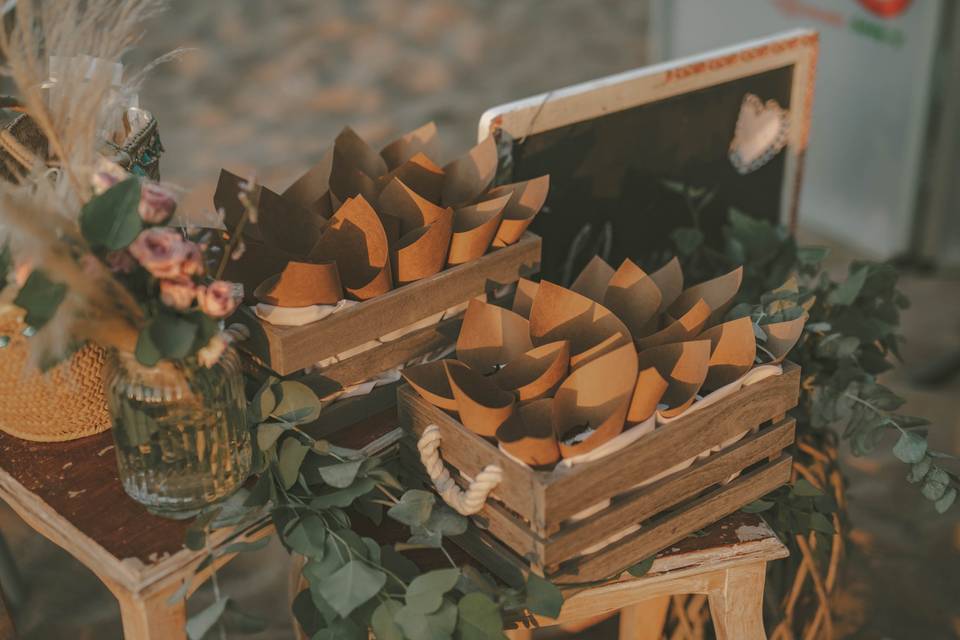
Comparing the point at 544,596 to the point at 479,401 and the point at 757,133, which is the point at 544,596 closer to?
the point at 479,401

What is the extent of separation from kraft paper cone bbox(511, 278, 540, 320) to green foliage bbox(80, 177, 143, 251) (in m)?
0.37

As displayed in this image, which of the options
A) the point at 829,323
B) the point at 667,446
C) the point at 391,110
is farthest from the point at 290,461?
the point at 391,110

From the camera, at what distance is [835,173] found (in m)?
2.79

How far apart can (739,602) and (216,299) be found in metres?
A: 0.58

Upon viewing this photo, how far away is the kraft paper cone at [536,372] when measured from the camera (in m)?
0.91

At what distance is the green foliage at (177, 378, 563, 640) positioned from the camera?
87 centimetres

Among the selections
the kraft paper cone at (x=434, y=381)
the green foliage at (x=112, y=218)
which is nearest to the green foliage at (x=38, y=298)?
the green foliage at (x=112, y=218)

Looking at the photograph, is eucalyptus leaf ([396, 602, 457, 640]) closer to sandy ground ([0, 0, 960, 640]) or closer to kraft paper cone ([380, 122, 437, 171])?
kraft paper cone ([380, 122, 437, 171])

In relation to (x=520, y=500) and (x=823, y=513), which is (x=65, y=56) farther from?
(x=823, y=513)

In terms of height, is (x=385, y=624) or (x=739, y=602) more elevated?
(x=385, y=624)

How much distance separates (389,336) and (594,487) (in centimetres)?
29

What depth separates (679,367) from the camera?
3.07ft

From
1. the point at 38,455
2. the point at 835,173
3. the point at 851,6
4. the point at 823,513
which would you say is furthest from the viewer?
the point at 835,173

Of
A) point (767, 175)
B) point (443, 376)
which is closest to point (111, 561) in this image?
point (443, 376)
